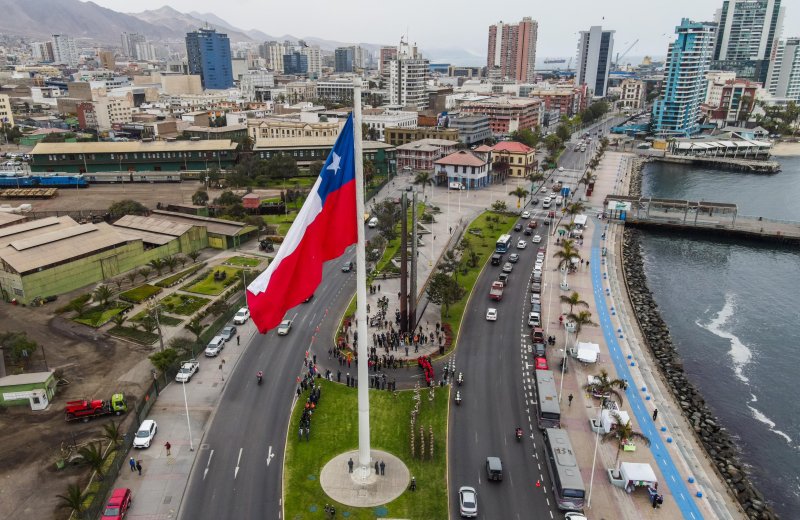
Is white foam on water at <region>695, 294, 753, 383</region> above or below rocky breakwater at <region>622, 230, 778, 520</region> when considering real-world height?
below

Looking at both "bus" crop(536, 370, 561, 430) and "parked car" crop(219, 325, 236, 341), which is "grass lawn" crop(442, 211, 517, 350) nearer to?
"bus" crop(536, 370, 561, 430)

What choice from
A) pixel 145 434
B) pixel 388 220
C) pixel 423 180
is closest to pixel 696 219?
pixel 423 180

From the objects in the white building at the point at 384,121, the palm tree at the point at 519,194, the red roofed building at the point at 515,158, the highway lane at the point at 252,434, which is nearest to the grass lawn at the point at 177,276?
the highway lane at the point at 252,434

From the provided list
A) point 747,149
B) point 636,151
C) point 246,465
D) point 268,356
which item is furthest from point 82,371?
point 747,149

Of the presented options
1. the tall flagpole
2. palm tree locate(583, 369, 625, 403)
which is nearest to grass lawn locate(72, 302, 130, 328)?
the tall flagpole

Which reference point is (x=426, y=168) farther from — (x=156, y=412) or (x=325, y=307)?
(x=156, y=412)

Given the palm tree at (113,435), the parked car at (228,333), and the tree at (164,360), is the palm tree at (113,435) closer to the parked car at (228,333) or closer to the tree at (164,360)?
the tree at (164,360)

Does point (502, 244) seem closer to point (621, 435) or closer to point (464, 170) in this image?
point (464, 170)
